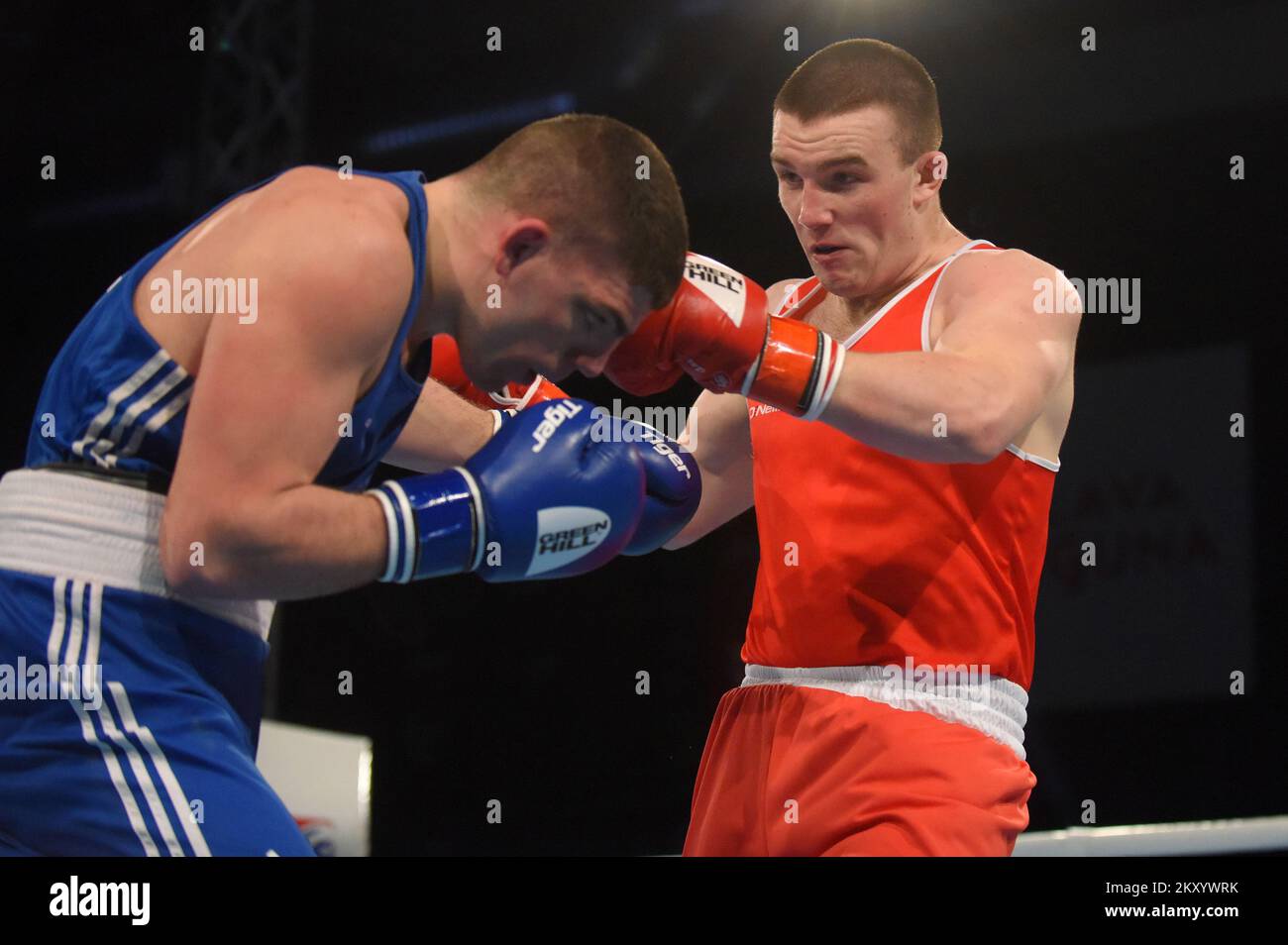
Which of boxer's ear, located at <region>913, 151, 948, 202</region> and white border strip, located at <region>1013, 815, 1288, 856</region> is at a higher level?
boxer's ear, located at <region>913, 151, 948, 202</region>

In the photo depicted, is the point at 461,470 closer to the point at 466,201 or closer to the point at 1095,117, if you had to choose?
the point at 466,201

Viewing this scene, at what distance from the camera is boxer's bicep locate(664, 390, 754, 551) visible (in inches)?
105

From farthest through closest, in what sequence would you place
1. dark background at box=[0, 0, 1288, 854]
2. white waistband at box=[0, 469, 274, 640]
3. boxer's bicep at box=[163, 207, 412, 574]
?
dark background at box=[0, 0, 1288, 854] → white waistband at box=[0, 469, 274, 640] → boxer's bicep at box=[163, 207, 412, 574]

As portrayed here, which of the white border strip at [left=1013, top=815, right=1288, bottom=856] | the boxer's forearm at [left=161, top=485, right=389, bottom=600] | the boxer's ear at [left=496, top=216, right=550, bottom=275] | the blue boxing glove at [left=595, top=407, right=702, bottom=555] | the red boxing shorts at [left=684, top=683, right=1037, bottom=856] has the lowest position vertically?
the white border strip at [left=1013, top=815, right=1288, bottom=856]

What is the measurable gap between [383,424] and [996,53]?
3.52 metres

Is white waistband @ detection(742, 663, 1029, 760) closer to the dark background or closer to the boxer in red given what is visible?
the boxer in red

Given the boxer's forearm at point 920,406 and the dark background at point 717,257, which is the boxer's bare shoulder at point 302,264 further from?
the dark background at point 717,257

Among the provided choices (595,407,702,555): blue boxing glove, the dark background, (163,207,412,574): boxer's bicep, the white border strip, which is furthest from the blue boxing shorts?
the dark background

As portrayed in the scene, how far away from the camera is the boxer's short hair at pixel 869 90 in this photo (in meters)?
2.43

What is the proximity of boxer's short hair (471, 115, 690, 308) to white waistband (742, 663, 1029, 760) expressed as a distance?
781mm

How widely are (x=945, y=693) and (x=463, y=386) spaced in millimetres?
1029

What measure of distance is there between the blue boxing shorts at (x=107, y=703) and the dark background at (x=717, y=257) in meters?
3.01

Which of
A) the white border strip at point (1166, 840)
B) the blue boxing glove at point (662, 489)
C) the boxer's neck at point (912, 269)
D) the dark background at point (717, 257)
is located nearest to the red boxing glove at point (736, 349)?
the blue boxing glove at point (662, 489)

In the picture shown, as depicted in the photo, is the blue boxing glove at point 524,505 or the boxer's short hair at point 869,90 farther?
the boxer's short hair at point 869,90
